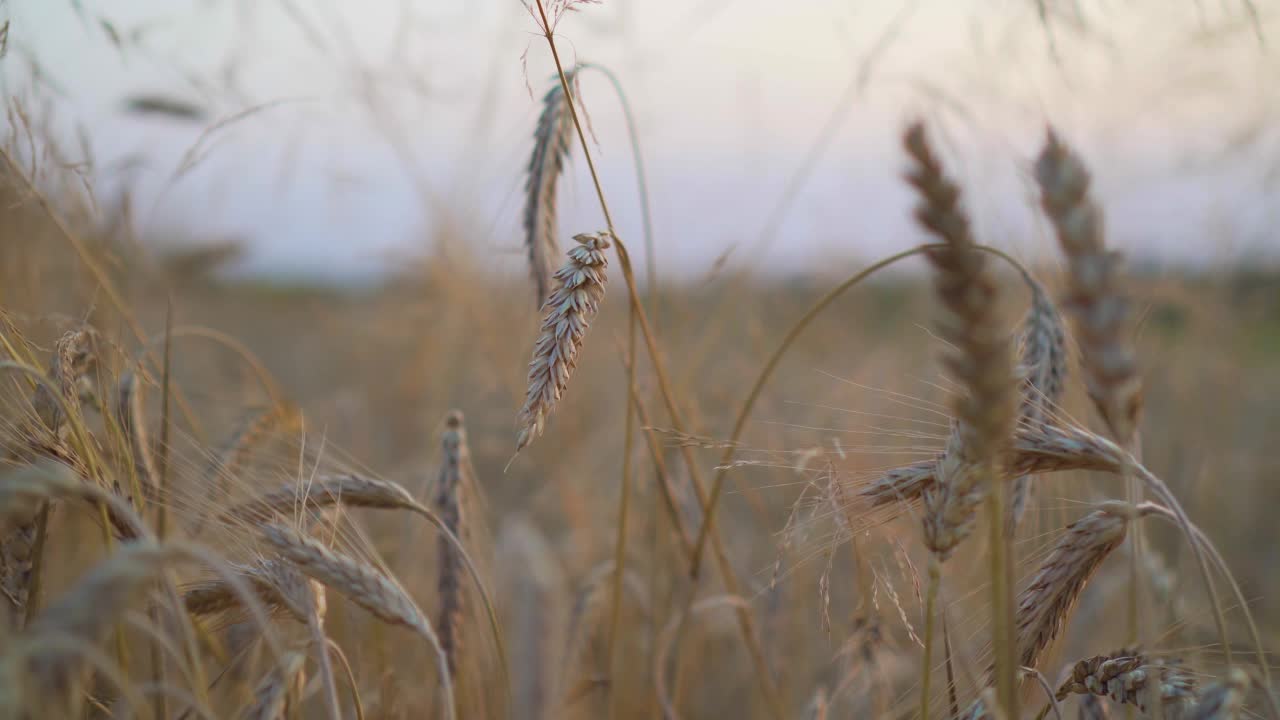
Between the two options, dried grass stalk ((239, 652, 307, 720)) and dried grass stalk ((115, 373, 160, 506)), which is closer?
dried grass stalk ((239, 652, 307, 720))

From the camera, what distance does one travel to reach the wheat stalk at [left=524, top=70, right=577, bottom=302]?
116cm

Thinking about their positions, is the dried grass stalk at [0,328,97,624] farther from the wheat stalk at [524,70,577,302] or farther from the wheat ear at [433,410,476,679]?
the wheat stalk at [524,70,577,302]

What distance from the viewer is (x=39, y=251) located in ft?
7.45

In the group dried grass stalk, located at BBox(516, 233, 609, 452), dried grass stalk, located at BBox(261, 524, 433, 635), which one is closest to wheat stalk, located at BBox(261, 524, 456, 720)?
dried grass stalk, located at BBox(261, 524, 433, 635)

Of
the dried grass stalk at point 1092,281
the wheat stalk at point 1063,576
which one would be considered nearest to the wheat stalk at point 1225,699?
the wheat stalk at point 1063,576

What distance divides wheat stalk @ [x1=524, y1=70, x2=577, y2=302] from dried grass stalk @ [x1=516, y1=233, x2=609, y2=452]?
282mm

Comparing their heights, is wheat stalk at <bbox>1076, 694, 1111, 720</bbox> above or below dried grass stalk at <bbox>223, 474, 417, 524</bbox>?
below

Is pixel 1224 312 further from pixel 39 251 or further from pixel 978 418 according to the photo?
pixel 39 251

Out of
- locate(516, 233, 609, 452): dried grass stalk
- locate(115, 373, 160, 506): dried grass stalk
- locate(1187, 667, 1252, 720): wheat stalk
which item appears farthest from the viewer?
locate(115, 373, 160, 506): dried grass stalk

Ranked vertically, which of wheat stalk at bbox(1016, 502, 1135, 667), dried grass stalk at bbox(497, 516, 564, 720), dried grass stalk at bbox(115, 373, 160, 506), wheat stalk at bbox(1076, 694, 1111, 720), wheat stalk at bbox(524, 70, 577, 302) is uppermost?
wheat stalk at bbox(524, 70, 577, 302)

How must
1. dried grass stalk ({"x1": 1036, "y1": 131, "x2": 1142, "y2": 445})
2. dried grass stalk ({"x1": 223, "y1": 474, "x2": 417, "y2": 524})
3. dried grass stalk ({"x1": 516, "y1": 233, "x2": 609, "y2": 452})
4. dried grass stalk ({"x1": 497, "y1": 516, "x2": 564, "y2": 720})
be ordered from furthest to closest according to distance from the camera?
dried grass stalk ({"x1": 497, "y1": 516, "x2": 564, "y2": 720})
dried grass stalk ({"x1": 223, "y1": 474, "x2": 417, "y2": 524})
dried grass stalk ({"x1": 516, "y1": 233, "x2": 609, "y2": 452})
dried grass stalk ({"x1": 1036, "y1": 131, "x2": 1142, "y2": 445})

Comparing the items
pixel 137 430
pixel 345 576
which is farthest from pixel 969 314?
pixel 137 430

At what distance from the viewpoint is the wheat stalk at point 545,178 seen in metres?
1.16

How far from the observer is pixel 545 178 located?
3.83 feet
